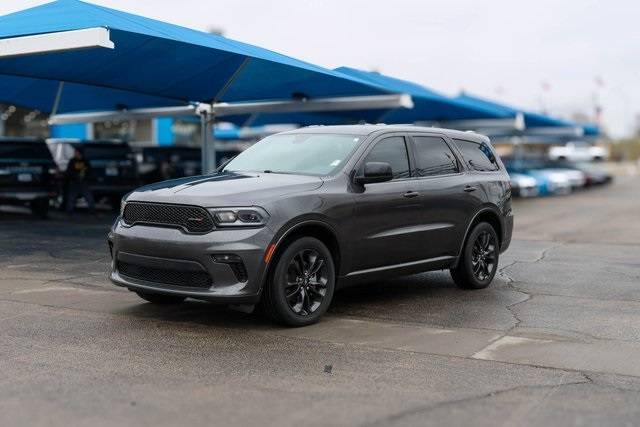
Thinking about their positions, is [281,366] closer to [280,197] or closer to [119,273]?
[280,197]

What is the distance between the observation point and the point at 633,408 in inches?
191

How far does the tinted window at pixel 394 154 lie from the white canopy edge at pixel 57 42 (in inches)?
175

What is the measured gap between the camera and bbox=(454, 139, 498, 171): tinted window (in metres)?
9.09

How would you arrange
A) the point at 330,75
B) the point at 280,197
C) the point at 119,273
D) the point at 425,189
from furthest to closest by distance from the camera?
the point at 330,75
the point at 425,189
the point at 119,273
the point at 280,197

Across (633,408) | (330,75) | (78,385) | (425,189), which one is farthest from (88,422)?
(330,75)

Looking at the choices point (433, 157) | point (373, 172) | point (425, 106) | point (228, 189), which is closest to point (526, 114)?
point (425, 106)

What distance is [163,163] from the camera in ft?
71.8

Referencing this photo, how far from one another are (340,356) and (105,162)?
14.1 meters

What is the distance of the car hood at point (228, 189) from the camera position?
661cm

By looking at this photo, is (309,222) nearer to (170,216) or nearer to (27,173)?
(170,216)

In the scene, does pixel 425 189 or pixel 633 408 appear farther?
pixel 425 189

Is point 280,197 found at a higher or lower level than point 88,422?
higher

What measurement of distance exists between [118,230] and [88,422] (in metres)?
2.87

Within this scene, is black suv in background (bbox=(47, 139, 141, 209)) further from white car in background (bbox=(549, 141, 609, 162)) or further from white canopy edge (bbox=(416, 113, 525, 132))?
white car in background (bbox=(549, 141, 609, 162))
